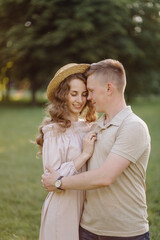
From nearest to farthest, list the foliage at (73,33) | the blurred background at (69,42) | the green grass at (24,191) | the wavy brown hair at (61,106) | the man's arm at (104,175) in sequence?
1. the man's arm at (104,175)
2. the wavy brown hair at (61,106)
3. the green grass at (24,191)
4. the blurred background at (69,42)
5. the foliage at (73,33)

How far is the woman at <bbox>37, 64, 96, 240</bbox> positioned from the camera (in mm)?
2492

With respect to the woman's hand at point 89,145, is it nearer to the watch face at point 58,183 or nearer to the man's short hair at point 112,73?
the watch face at point 58,183

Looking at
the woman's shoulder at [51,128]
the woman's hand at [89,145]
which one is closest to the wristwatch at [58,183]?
the woman's hand at [89,145]

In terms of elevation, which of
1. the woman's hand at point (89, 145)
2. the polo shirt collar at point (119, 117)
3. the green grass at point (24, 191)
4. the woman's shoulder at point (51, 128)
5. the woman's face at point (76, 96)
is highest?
the woman's face at point (76, 96)

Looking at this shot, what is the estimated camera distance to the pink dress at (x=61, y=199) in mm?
2494

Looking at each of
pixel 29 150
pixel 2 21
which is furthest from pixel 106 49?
pixel 29 150

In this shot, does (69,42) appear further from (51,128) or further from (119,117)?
(119,117)

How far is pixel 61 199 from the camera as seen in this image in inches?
99.6

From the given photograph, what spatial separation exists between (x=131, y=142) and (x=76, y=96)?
92cm

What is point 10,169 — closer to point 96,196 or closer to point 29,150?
point 29,150

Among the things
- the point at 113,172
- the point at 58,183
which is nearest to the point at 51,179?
the point at 58,183

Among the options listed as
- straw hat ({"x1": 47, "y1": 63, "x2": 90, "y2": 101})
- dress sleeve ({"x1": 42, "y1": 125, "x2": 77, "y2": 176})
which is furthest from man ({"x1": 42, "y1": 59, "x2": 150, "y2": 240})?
straw hat ({"x1": 47, "y1": 63, "x2": 90, "y2": 101})

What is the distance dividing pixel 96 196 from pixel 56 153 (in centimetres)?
49

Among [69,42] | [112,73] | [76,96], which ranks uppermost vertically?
[69,42]
